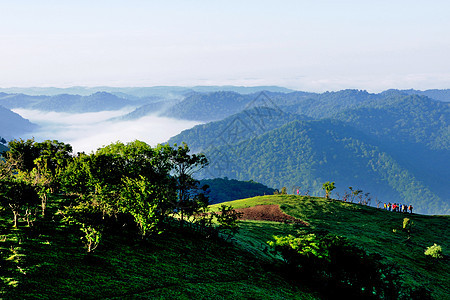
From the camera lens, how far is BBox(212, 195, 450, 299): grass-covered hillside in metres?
66.0

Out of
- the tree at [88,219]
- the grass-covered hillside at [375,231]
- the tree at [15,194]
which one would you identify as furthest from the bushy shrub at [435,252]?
the tree at [15,194]

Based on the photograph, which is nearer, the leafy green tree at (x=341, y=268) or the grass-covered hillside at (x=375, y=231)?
the leafy green tree at (x=341, y=268)

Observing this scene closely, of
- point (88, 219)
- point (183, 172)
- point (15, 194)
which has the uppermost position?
point (183, 172)

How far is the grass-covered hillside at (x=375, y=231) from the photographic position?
66000 millimetres

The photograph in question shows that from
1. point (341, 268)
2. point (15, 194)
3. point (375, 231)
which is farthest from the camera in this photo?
point (375, 231)

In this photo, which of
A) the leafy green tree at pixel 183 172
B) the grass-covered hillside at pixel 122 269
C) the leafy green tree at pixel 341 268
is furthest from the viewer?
the leafy green tree at pixel 183 172

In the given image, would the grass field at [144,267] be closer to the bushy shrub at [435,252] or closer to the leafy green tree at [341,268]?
the leafy green tree at [341,268]

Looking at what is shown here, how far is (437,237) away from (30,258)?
321 ft

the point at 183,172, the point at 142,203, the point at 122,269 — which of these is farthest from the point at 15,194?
the point at 183,172

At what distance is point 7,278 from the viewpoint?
1243 inches

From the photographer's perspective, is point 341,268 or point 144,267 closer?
point 144,267

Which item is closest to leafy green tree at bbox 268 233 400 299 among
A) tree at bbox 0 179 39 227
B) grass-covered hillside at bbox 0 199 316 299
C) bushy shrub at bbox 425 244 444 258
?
grass-covered hillside at bbox 0 199 316 299

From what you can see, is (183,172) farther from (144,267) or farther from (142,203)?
(144,267)

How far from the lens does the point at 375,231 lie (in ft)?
302
